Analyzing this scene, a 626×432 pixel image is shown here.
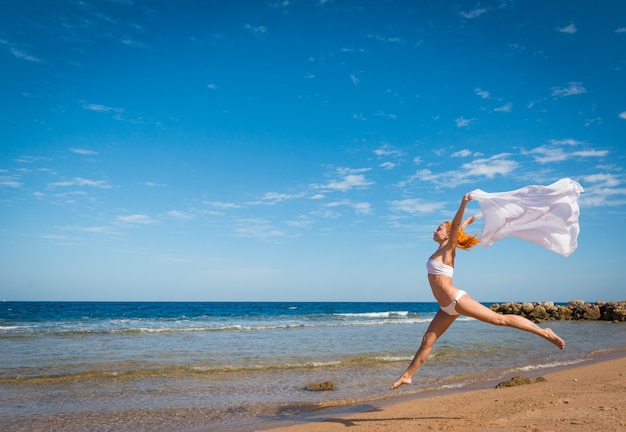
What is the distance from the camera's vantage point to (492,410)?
7012 millimetres

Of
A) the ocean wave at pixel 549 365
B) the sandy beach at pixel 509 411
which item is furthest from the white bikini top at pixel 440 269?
the ocean wave at pixel 549 365

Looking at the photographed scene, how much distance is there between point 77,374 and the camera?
1152 cm

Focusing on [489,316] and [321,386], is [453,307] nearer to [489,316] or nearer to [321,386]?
[489,316]

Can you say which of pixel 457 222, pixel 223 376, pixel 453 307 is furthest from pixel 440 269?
pixel 223 376

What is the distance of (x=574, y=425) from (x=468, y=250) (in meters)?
2.44

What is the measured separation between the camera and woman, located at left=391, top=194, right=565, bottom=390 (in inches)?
237

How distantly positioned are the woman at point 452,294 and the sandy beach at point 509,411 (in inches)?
29.6

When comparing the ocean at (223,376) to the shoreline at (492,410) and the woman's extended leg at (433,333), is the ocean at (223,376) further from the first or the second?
the woman's extended leg at (433,333)

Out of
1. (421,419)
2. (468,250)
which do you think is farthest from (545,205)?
(421,419)

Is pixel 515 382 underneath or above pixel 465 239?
underneath

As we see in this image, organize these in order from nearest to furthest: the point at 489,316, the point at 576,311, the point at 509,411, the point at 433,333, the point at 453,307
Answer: the point at 489,316 → the point at 453,307 → the point at 433,333 → the point at 509,411 → the point at 576,311

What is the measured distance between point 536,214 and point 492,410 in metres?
2.96

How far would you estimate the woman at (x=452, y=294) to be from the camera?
19.7ft

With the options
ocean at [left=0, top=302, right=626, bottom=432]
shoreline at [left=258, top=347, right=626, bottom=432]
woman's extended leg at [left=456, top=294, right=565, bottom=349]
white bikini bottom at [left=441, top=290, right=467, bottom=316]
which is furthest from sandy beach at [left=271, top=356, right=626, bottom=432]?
white bikini bottom at [left=441, top=290, right=467, bottom=316]
